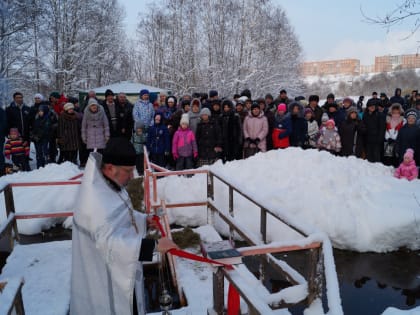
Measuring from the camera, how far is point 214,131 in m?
8.59

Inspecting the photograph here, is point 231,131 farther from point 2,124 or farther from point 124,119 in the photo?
point 2,124

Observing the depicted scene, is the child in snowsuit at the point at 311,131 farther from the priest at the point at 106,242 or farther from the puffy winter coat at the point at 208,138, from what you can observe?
the priest at the point at 106,242

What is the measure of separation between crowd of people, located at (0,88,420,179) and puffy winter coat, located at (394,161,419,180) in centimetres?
108

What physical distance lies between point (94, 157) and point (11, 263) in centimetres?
303

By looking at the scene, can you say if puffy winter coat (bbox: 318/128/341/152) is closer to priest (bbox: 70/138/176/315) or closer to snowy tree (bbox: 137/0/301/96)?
priest (bbox: 70/138/176/315)

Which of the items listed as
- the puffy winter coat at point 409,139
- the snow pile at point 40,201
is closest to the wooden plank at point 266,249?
the snow pile at point 40,201

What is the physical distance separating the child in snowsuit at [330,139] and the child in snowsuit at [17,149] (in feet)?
26.1

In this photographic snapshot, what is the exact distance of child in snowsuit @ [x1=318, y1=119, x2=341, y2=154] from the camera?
8.93 m

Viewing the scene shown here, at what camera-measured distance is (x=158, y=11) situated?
32500mm

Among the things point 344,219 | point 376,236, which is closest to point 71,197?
point 344,219

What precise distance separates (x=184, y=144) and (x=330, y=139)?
145 inches

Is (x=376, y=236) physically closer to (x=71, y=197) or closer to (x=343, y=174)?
(x=343, y=174)

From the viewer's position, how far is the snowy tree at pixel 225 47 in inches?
1096

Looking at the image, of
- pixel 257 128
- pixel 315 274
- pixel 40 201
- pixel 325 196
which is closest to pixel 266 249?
pixel 315 274
